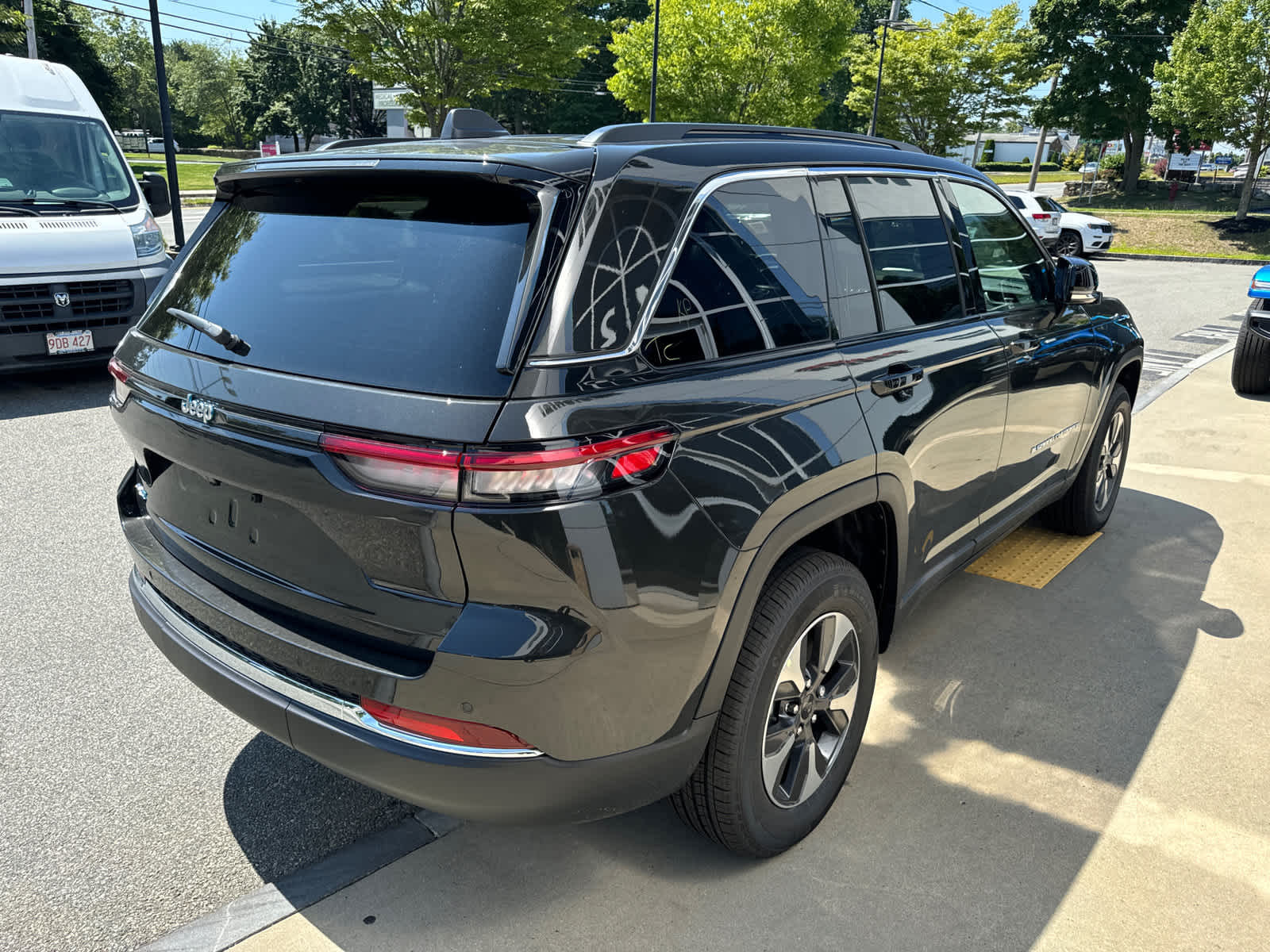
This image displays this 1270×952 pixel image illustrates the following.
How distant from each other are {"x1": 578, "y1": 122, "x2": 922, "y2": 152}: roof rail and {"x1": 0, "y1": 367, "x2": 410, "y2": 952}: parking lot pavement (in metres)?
1.94

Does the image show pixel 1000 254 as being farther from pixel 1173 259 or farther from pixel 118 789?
pixel 1173 259

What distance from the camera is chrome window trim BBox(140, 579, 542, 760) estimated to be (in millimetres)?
1909

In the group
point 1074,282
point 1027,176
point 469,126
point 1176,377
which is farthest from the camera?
point 1027,176

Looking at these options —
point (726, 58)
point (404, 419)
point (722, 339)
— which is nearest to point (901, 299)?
point (722, 339)

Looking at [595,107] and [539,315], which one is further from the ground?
[595,107]

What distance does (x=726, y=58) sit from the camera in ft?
108

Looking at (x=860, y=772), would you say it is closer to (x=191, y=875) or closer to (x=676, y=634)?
(x=676, y=634)

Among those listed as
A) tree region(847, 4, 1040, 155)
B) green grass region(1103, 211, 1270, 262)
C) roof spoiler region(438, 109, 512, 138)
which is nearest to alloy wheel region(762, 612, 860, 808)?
roof spoiler region(438, 109, 512, 138)

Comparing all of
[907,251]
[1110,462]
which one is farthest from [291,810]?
[1110,462]

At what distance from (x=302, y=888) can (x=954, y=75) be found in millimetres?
42977

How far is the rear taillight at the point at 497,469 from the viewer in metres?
1.79

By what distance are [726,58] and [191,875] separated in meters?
34.4

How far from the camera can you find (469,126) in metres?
2.99

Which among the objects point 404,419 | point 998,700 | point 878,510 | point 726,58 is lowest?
point 998,700
